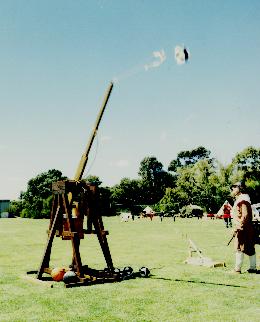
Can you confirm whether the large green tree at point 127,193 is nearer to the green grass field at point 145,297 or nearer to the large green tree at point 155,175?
the large green tree at point 155,175

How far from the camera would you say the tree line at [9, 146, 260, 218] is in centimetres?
7069

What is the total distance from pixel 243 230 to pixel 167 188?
7996 cm

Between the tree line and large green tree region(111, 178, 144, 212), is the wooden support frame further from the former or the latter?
large green tree region(111, 178, 144, 212)

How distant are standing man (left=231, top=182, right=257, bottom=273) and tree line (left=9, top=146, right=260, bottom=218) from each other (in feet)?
133

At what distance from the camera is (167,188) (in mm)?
91062

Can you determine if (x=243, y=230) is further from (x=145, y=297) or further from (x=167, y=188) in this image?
(x=167, y=188)

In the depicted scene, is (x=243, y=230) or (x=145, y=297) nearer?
(x=145, y=297)

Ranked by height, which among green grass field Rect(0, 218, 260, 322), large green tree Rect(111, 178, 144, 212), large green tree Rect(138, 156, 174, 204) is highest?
large green tree Rect(138, 156, 174, 204)

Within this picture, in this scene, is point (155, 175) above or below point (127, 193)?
above

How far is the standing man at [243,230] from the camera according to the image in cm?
1111

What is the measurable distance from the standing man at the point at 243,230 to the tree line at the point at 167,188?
4057 cm

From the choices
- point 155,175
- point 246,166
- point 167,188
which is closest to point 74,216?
point 246,166

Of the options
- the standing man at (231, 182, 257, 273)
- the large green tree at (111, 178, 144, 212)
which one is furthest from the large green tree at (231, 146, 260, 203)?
the standing man at (231, 182, 257, 273)

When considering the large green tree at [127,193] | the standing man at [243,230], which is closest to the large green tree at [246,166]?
the large green tree at [127,193]
